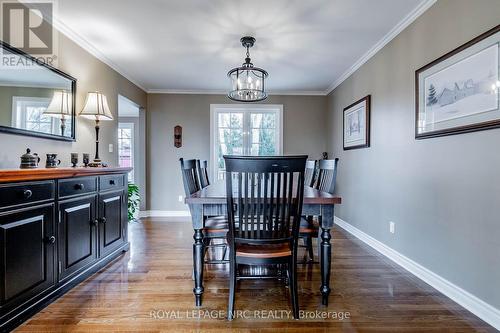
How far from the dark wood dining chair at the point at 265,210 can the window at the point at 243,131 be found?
3.48m

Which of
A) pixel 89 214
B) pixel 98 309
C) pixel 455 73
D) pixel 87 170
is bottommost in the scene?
pixel 98 309

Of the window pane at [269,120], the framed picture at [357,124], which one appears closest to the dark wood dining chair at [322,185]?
the framed picture at [357,124]

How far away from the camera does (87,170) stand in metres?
2.29

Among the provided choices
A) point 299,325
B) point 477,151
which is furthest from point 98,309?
point 477,151

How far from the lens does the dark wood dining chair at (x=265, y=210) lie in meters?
1.58

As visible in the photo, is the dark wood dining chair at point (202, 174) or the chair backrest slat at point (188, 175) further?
the dark wood dining chair at point (202, 174)

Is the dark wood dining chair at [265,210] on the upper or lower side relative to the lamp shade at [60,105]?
lower

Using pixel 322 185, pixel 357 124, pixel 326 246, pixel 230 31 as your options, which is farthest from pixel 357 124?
pixel 326 246

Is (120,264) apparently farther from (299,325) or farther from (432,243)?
(432,243)

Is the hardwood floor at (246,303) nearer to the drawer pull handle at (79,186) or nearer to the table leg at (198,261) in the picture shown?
the table leg at (198,261)

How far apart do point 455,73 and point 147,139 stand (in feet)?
15.2

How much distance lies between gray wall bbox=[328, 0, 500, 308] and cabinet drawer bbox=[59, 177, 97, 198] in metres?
2.92

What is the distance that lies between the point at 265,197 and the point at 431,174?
5.10 feet

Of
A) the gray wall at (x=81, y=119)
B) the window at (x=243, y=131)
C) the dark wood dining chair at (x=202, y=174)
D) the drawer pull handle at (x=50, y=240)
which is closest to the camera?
the drawer pull handle at (x=50, y=240)
